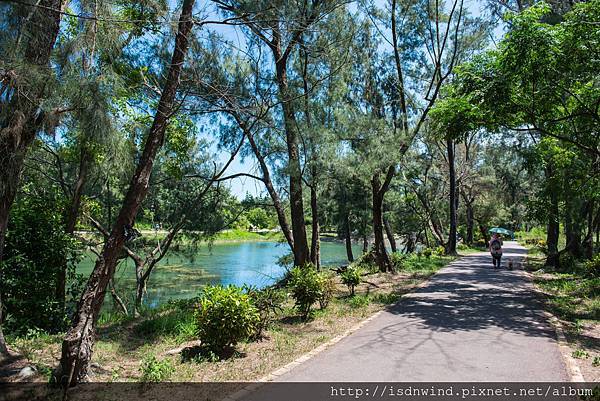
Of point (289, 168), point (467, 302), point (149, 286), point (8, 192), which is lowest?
point (149, 286)

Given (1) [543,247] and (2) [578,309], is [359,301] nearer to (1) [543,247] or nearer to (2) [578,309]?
(2) [578,309]

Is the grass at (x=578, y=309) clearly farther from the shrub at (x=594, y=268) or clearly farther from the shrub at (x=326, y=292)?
the shrub at (x=326, y=292)

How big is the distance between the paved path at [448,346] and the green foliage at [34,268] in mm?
4732

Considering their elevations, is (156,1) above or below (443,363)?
above

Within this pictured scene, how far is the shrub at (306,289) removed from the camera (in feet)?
24.1

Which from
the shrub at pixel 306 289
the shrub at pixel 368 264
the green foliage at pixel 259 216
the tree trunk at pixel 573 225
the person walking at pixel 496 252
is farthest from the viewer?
the person walking at pixel 496 252

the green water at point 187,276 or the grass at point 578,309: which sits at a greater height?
the grass at point 578,309

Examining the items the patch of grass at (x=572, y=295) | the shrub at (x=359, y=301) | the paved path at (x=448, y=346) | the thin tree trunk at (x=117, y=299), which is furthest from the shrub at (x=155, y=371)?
the thin tree trunk at (x=117, y=299)

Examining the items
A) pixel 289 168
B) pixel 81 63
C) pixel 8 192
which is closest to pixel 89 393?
pixel 8 192

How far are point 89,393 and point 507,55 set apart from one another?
8.35 meters

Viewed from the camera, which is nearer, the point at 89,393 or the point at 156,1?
the point at 89,393

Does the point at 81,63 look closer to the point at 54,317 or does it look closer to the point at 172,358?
the point at 172,358

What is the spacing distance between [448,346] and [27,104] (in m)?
5.77

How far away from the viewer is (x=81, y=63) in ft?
15.3
